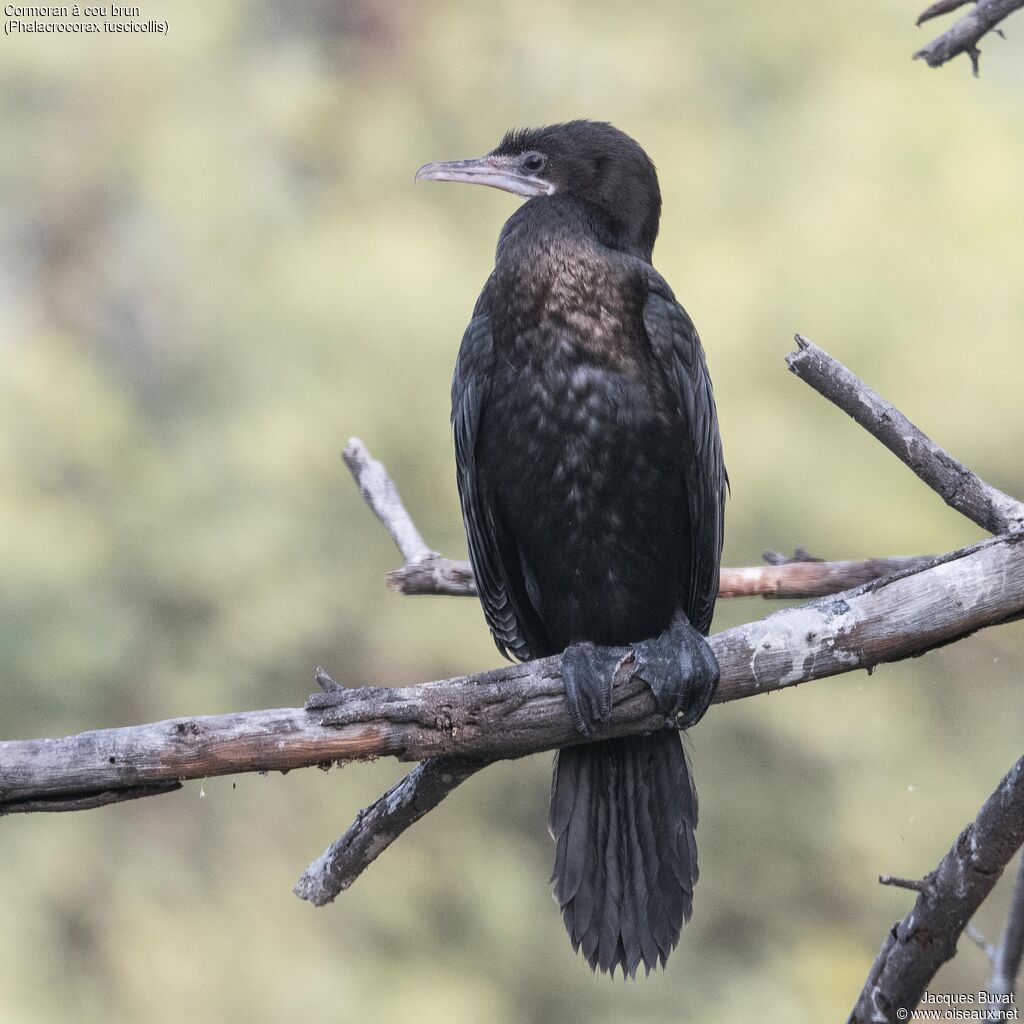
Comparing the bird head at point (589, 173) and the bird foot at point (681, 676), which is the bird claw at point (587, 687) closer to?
the bird foot at point (681, 676)

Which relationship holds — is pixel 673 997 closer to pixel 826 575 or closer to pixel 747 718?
pixel 747 718

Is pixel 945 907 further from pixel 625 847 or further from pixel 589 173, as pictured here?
pixel 589 173

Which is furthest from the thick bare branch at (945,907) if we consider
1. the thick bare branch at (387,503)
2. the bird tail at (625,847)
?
the thick bare branch at (387,503)

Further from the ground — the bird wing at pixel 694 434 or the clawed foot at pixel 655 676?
the bird wing at pixel 694 434

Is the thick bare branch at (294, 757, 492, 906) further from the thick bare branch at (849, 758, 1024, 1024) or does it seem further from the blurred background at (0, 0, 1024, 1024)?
the blurred background at (0, 0, 1024, 1024)

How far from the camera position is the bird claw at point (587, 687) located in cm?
242

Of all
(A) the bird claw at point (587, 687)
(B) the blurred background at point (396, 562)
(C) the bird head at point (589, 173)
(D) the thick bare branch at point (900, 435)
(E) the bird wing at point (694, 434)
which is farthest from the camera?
(B) the blurred background at point (396, 562)

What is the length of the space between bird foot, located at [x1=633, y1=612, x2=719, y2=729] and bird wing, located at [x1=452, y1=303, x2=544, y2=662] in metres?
0.54

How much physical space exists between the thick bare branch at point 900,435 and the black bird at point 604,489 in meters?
0.31

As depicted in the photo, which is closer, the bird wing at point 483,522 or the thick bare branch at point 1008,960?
the thick bare branch at point 1008,960

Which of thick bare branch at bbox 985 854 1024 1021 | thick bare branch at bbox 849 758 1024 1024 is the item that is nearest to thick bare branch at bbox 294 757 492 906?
thick bare branch at bbox 849 758 1024 1024

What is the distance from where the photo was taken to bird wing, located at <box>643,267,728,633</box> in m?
2.85

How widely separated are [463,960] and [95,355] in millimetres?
3975

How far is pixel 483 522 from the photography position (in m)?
3.06
